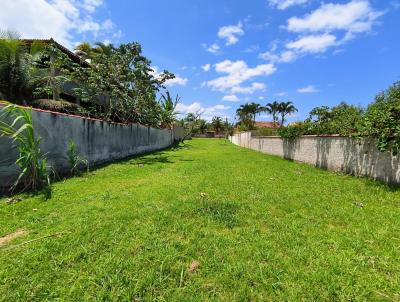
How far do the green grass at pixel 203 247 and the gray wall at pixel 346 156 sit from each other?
3.73 ft

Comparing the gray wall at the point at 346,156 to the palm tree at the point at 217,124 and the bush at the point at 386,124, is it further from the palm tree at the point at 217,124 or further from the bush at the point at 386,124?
the palm tree at the point at 217,124

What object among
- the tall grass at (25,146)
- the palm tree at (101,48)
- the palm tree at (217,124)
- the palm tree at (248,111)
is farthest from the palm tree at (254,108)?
the tall grass at (25,146)

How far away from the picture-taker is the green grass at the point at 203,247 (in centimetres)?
248

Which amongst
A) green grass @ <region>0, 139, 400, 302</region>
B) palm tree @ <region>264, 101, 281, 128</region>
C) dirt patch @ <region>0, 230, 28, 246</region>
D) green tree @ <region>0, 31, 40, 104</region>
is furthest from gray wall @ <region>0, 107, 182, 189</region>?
palm tree @ <region>264, 101, 281, 128</region>

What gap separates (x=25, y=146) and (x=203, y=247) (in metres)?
4.43

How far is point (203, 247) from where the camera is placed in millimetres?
3256

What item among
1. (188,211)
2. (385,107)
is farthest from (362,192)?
(188,211)

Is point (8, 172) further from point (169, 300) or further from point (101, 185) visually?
point (169, 300)

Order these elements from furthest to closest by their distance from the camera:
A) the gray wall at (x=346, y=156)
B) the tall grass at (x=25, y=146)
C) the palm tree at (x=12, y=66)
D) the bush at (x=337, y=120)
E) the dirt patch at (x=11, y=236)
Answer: the palm tree at (x=12, y=66), the bush at (x=337, y=120), the gray wall at (x=346, y=156), the tall grass at (x=25, y=146), the dirt patch at (x=11, y=236)

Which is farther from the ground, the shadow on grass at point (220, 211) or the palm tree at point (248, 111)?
the palm tree at point (248, 111)

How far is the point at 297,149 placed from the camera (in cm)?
1304

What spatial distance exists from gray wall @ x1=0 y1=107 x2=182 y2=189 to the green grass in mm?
1148

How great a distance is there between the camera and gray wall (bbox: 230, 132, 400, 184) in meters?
6.69

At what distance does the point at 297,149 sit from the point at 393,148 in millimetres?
6821
